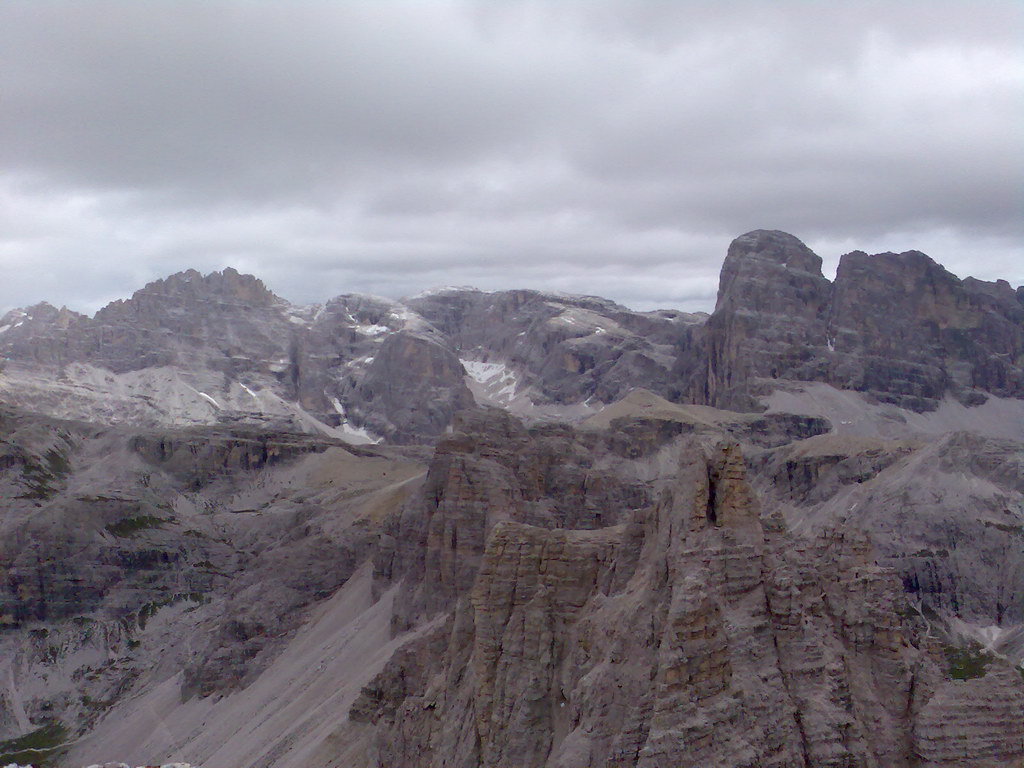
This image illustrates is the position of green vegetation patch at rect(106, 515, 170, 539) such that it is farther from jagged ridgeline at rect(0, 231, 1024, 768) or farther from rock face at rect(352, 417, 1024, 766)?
rock face at rect(352, 417, 1024, 766)

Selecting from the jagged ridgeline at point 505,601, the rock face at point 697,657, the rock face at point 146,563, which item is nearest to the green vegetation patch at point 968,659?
the jagged ridgeline at point 505,601

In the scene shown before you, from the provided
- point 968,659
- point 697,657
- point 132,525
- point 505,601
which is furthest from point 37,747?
point 968,659

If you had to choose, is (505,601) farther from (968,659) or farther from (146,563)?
(146,563)

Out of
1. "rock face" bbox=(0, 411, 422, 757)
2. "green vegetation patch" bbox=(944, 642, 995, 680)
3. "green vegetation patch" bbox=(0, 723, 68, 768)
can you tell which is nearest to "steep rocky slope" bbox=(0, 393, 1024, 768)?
"rock face" bbox=(0, 411, 422, 757)

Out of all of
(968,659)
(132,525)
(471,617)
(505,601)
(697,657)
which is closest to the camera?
(697,657)

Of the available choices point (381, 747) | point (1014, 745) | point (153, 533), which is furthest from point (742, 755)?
point (153, 533)

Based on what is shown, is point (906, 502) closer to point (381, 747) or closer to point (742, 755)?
point (381, 747)

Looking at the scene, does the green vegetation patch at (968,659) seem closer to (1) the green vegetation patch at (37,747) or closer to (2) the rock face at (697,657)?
(2) the rock face at (697,657)
